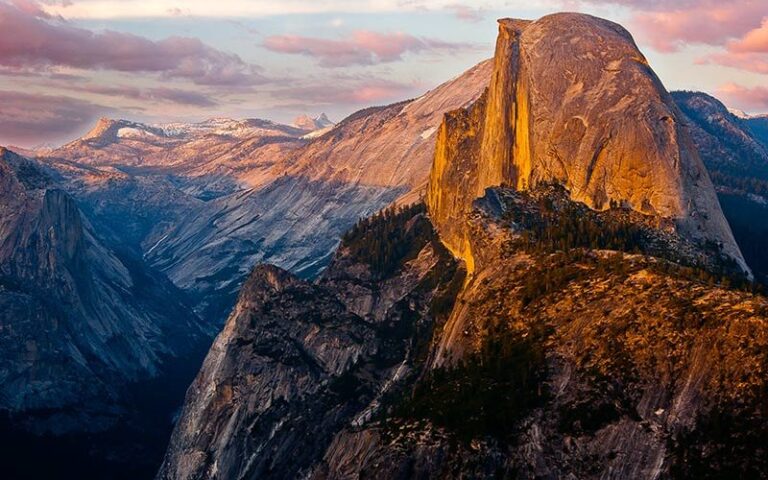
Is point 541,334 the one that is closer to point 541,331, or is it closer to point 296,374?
point 541,331

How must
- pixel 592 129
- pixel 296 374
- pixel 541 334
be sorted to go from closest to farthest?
1. pixel 541 334
2. pixel 592 129
3. pixel 296 374

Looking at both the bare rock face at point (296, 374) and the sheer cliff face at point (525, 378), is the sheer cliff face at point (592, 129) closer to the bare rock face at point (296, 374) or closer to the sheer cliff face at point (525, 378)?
the sheer cliff face at point (525, 378)

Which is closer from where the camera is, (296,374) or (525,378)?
(525,378)

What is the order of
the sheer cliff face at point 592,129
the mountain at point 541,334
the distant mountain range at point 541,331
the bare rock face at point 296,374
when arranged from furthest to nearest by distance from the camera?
the bare rock face at point 296,374 < the sheer cliff face at point 592,129 < the distant mountain range at point 541,331 < the mountain at point 541,334

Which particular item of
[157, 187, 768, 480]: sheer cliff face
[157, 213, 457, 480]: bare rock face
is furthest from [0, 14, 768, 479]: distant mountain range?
[157, 213, 457, 480]: bare rock face

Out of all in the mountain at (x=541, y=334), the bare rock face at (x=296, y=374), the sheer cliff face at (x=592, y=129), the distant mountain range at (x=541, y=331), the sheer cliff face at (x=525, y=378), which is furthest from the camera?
the bare rock face at (x=296, y=374)

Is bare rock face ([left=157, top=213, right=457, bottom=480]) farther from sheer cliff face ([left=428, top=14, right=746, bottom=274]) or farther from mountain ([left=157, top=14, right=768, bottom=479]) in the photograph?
sheer cliff face ([left=428, top=14, right=746, bottom=274])

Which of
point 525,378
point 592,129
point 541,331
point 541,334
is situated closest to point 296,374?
point 592,129

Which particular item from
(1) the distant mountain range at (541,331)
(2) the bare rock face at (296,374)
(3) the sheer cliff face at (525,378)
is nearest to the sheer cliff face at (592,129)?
(1) the distant mountain range at (541,331)
